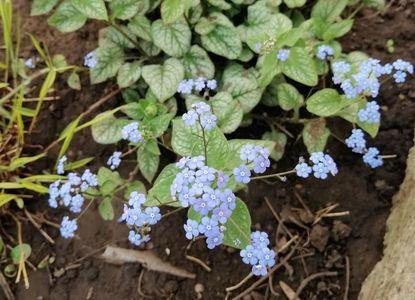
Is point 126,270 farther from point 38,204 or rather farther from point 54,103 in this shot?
point 54,103

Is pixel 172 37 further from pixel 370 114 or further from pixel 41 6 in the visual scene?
pixel 370 114

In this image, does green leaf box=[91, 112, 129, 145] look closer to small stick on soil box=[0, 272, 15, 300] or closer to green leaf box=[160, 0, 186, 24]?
green leaf box=[160, 0, 186, 24]

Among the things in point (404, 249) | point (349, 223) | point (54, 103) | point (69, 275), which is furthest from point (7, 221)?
point (404, 249)

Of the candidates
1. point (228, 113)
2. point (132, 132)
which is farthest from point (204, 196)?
point (228, 113)

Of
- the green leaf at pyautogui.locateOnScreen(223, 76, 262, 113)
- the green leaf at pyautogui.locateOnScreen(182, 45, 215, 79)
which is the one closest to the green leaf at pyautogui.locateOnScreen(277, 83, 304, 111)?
the green leaf at pyautogui.locateOnScreen(223, 76, 262, 113)

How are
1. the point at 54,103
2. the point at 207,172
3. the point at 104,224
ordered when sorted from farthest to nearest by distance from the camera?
the point at 54,103, the point at 104,224, the point at 207,172

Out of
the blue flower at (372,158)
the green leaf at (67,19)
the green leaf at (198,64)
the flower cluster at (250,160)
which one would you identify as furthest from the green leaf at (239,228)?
the green leaf at (67,19)
